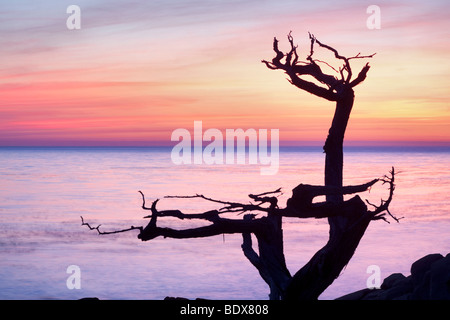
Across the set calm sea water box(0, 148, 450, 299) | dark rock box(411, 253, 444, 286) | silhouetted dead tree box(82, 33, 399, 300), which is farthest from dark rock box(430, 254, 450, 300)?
calm sea water box(0, 148, 450, 299)

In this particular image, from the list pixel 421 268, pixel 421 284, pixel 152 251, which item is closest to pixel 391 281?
pixel 421 268

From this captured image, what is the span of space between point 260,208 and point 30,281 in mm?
14364

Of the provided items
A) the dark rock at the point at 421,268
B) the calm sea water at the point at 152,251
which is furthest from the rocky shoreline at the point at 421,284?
the calm sea water at the point at 152,251

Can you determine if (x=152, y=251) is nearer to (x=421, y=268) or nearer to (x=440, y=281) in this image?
(x=421, y=268)

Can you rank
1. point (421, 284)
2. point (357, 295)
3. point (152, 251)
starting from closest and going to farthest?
1. point (421, 284)
2. point (357, 295)
3. point (152, 251)

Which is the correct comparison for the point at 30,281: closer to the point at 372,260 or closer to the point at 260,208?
the point at 372,260

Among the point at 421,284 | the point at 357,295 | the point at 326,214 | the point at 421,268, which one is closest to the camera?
the point at 326,214

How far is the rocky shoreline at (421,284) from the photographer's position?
11.3 metres

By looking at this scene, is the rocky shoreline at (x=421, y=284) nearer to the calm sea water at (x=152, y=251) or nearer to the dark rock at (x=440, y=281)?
the dark rock at (x=440, y=281)

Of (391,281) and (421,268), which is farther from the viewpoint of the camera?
(391,281)

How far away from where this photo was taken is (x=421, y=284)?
12016 mm

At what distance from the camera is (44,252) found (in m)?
25.4

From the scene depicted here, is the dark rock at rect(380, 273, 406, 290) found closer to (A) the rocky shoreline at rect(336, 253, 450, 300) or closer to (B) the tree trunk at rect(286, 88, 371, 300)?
(A) the rocky shoreline at rect(336, 253, 450, 300)

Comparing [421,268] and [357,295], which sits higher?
[421,268]
